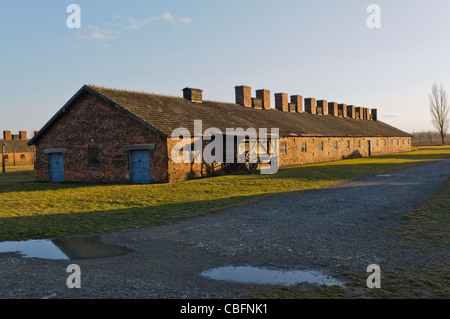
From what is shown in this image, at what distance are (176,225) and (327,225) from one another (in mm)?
3746

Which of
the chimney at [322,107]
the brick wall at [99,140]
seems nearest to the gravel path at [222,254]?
the brick wall at [99,140]

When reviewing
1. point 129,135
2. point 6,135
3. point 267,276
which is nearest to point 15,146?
point 6,135

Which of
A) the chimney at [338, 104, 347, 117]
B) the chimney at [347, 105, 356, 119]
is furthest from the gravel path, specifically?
the chimney at [347, 105, 356, 119]

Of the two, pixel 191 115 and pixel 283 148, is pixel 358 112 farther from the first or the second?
pixel 191 115

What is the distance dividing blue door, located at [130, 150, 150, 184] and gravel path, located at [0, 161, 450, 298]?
31.4ft

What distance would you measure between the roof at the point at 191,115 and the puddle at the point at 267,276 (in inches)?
514

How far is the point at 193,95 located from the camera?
2670cm

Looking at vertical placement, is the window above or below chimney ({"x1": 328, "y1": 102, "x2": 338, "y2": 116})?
below

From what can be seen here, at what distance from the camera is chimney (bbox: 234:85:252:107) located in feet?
105

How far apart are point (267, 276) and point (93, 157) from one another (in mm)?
17581

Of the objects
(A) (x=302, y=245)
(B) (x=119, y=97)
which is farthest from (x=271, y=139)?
(A) (x=302, y=245)

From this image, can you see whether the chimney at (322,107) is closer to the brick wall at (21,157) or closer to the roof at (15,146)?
the roof at (15,146)

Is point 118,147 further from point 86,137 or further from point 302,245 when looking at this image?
point 302,245

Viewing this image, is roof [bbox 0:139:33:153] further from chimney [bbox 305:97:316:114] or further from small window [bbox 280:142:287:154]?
small window [bbox 280:142:287:154]
